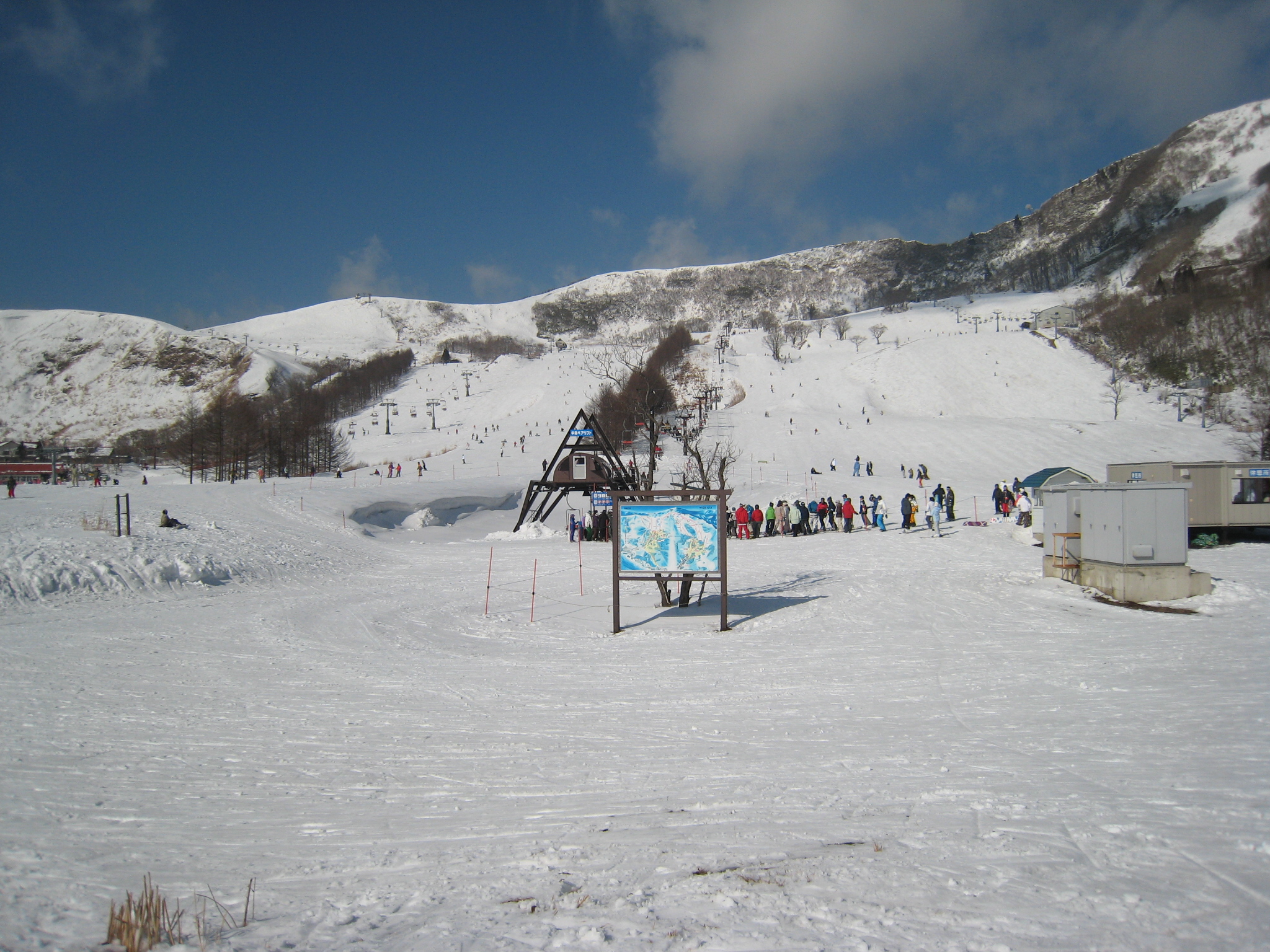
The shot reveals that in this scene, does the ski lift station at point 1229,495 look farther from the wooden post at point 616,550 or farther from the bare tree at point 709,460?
the wooden post at point 616,550

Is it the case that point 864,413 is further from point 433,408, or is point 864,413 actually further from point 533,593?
point 533,593

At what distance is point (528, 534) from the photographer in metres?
29.1

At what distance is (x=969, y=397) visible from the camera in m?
78.1

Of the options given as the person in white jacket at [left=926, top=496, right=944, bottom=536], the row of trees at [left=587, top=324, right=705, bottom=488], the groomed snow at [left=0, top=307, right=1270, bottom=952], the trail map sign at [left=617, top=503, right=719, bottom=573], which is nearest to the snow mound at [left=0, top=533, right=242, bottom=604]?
the groomed snow at [left=0, top=307, right=1270, bottom=952]

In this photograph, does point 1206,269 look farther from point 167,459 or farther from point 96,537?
point 167,459

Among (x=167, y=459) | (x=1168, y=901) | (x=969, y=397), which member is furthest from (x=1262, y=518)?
(x=167, y=459)

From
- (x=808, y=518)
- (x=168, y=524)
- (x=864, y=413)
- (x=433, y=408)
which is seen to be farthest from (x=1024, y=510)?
(x=433, y=408)

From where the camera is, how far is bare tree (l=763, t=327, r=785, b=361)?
4359 inches

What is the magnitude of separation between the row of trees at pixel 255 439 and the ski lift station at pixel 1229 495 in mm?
51971

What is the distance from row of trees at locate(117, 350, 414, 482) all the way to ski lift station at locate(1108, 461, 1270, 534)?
52.0 m

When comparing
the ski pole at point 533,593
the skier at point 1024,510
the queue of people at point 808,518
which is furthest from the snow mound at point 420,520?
the skier at point 1024,510

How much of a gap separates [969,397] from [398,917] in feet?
278

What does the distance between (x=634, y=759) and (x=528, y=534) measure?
23580 mm

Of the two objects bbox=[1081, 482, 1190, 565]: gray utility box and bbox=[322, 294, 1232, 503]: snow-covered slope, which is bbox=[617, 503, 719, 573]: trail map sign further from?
bbox=[322, 294, 1232, 503]: snow-covered slope
